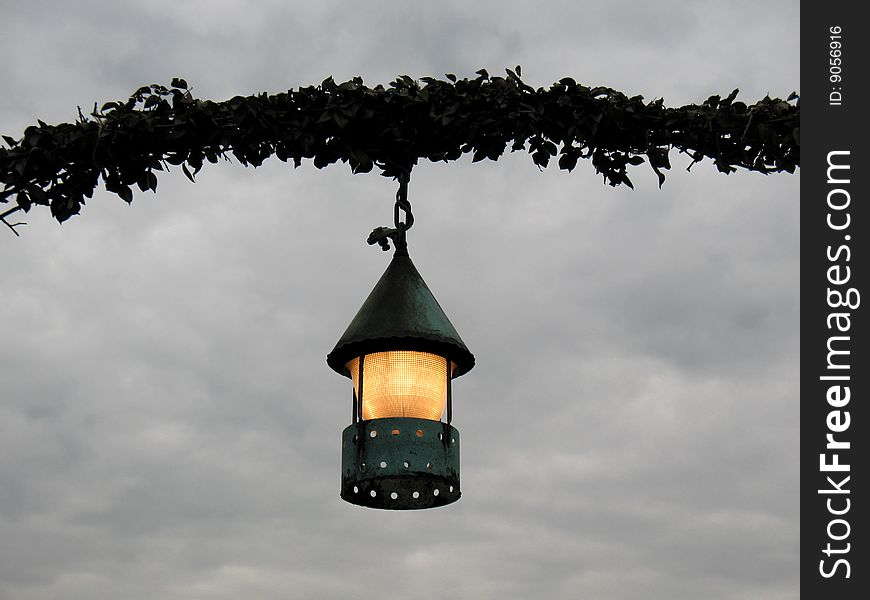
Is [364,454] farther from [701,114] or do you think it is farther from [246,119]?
[701,114]

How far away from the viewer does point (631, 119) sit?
5375mm

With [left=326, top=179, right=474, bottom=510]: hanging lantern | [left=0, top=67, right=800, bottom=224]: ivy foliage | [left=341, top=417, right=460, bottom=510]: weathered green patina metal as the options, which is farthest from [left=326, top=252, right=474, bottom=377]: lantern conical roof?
[left=0, top=67, right=800, bottom=224]: ivy foliage

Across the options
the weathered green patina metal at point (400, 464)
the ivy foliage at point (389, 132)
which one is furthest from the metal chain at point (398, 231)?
the weathered green patina metal at point (400, 464)

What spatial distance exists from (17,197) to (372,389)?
2.20 m

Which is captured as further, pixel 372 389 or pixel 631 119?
pixel 631 119

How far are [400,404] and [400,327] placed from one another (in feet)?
1.00

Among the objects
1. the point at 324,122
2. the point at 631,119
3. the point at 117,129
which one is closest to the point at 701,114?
the point at 631,119

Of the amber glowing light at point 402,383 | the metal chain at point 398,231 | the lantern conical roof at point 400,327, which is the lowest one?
the amber glowing light at point 402,383

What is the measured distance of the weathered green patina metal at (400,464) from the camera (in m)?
4.35

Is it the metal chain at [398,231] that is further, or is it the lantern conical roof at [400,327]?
the metal chain at [398,231]

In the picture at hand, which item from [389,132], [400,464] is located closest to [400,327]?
[400,464]

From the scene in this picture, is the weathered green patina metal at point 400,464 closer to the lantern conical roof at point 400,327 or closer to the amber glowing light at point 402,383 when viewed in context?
the amber glowing light at point 402,383
